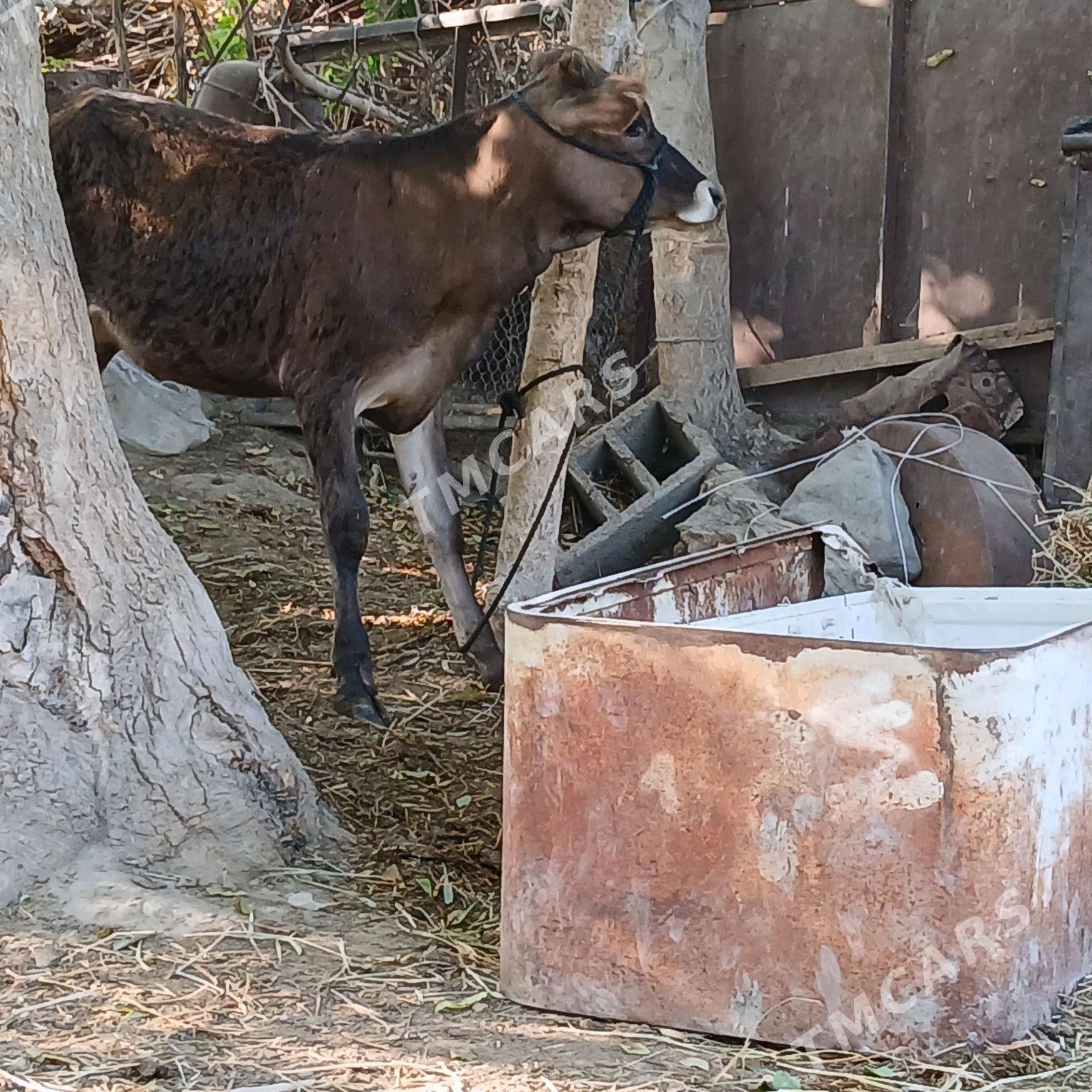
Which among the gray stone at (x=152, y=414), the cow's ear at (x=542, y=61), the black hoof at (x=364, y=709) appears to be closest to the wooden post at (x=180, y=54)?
the gray stone at (x=152, y=414)

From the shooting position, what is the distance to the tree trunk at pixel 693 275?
6.92 m

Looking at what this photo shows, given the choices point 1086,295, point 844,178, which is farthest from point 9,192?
point 844,178

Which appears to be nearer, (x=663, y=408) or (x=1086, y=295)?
(x=1086, y=295)

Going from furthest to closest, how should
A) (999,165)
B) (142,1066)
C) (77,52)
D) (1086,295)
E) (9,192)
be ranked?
(77,52), (999,165), (1086,295), (9,192), (142,1066)

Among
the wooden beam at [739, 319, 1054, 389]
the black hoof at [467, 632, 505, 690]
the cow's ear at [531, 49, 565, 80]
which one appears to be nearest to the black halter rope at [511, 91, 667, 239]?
the cow's ear at [531, 49, 565, 80]

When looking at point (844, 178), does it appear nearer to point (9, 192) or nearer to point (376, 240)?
point (376, 240)

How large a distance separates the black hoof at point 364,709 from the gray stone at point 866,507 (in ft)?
5.68

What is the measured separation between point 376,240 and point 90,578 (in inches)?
80.6

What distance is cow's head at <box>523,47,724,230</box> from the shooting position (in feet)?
16.3

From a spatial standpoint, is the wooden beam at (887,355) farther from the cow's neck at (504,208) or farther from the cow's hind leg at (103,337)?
the cow's hind leg at (103,337)

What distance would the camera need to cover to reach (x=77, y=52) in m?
10.7

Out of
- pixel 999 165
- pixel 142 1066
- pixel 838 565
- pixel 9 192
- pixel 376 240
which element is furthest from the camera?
pixel 999 165

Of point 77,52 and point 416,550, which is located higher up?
point 77,52

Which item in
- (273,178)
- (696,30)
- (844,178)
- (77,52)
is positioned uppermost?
(77,52)
